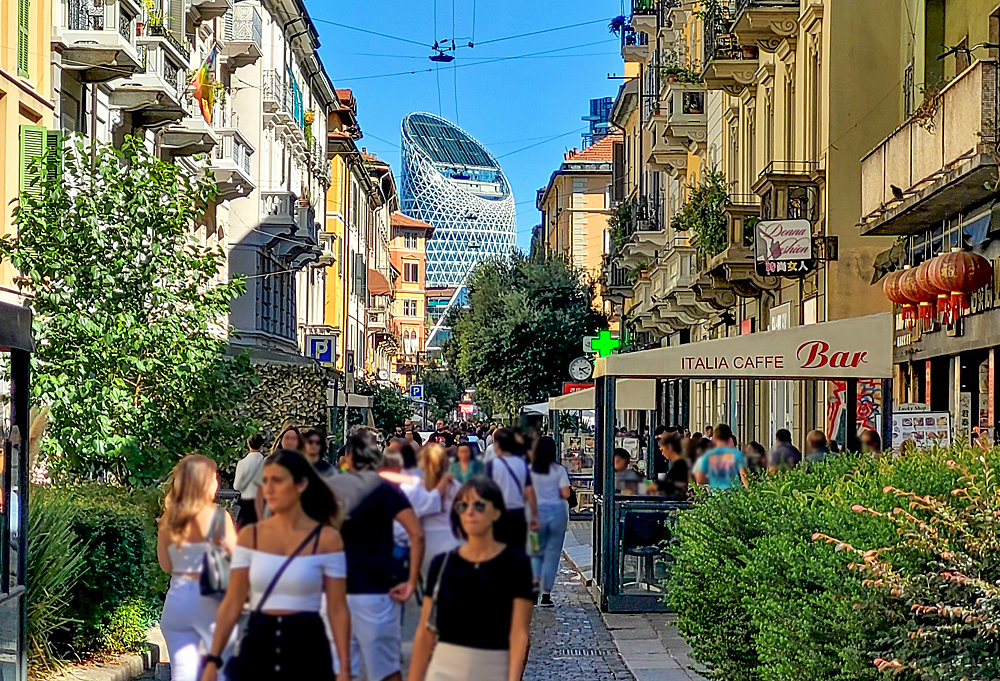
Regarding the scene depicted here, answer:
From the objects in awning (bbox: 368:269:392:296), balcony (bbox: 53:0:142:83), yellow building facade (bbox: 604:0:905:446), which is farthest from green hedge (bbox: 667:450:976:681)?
awning (bbox: 368:269:392:296)

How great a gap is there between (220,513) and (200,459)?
1.24ft

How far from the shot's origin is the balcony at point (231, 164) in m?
41.3

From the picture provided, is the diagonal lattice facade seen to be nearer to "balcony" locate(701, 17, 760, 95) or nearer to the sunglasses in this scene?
the sunglasses

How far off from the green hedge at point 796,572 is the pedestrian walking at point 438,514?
4.47 metres

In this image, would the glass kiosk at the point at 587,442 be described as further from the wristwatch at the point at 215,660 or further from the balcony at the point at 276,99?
the balcony at the point at 276,99

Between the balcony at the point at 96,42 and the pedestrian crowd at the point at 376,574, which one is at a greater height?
the balcony at the point at 96,42

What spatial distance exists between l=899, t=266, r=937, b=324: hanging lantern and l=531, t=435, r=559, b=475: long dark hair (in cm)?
1771

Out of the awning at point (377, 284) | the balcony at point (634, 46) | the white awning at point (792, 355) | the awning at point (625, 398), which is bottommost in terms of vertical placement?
the awning at point (625, 398)

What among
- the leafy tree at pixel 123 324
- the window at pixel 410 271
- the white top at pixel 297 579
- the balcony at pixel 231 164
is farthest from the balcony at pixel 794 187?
the window at pixel 410 271

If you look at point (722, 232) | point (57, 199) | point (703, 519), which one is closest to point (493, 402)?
point (722, 232)

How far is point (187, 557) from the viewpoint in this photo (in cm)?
378

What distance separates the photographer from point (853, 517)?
8.34 meters

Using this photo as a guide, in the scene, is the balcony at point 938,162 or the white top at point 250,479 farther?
the balcony at point 938,162

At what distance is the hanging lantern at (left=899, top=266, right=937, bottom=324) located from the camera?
20870 millimetres
